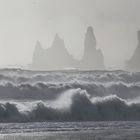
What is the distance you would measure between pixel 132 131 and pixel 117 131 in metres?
2.74

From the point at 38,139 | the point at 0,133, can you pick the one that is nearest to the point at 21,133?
the point at 0,133

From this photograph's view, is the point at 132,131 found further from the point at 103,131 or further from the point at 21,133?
the point at 21,133

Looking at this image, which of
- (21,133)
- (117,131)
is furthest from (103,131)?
(21,133)

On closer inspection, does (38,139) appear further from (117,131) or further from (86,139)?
(117,131)

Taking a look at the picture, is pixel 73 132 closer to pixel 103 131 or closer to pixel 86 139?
pixel 103 131

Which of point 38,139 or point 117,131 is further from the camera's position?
point 117,131

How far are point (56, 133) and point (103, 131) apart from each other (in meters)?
9.04

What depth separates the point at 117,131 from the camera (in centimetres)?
19538

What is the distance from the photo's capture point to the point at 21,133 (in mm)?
194125

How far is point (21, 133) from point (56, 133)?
21.0ft

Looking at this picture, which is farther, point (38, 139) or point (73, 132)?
point (73, 132)

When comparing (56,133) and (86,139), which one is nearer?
(86,139)

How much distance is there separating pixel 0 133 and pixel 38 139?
17.2 metres

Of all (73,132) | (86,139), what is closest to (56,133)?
(73,132)
